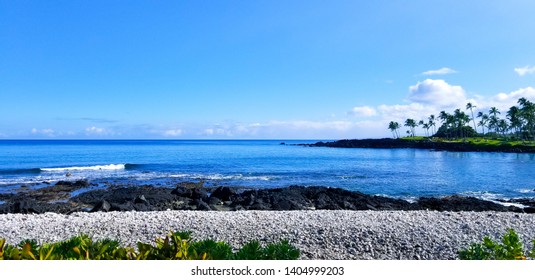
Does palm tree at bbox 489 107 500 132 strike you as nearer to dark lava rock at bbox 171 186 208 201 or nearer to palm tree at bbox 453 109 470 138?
palm tree at bbox 453 109 470 138

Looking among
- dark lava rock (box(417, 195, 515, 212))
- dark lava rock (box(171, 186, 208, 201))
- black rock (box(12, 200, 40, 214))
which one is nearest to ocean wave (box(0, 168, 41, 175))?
dark lava rock (box(171, 186, 208, 201))

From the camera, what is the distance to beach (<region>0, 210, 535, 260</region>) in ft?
26.1

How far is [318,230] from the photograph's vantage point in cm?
912

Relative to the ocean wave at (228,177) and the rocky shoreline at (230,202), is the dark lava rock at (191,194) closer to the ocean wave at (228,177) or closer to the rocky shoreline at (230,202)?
the rocky shoreline at (230,202)

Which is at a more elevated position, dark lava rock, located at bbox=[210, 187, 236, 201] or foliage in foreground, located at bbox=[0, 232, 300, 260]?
foliage in foreground, located at bbox=[0, 232, 300, 260]

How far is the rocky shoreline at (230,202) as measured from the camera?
1587 cm

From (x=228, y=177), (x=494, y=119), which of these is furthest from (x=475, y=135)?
(x=228, y=177)

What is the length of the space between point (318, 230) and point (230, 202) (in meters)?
10.3

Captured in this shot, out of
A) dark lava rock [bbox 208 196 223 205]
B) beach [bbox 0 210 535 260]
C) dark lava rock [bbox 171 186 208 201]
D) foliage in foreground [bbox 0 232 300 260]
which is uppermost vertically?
foliage in foreground [bbox 0 232 300 260]

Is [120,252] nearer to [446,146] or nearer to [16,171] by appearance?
[16,171]

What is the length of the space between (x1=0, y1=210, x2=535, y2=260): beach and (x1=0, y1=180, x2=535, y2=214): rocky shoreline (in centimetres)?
442

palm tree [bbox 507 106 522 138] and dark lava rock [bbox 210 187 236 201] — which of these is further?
palm tree [bbox 507 106 522 138]
